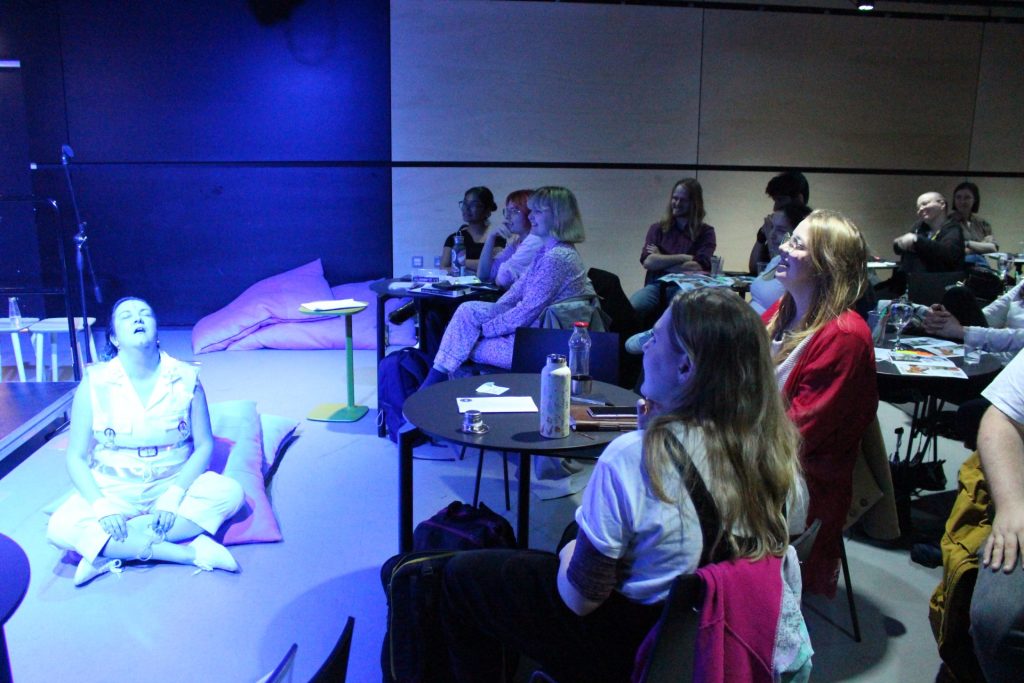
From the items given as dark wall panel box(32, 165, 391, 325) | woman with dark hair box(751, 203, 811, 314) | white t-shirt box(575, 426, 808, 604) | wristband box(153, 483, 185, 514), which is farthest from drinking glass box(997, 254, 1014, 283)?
dark wall panel box(32, 165, 391, 325)

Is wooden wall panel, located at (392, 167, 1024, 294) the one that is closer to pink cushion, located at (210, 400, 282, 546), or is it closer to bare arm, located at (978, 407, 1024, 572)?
pink cushion, located at (210, 400, 282, 546)

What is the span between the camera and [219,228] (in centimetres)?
661

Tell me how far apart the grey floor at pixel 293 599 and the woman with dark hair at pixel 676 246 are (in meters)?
1.83

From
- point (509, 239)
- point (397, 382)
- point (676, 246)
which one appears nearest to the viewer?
point (397, 382)

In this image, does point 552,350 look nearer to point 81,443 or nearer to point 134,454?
point 134,454

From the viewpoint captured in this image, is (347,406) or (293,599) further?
(347,406)

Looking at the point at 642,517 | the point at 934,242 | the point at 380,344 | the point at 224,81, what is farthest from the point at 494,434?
the point at 224,81

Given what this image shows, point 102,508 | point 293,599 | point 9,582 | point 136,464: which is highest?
point 9,582

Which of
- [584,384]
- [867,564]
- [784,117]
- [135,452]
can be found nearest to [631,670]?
[584,384]

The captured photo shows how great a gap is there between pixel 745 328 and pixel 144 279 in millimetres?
6351

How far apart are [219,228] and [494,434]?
525 cm

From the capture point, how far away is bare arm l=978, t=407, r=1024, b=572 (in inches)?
67.0

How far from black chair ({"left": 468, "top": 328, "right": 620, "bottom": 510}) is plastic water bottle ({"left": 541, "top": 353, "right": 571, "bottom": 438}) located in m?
0.98

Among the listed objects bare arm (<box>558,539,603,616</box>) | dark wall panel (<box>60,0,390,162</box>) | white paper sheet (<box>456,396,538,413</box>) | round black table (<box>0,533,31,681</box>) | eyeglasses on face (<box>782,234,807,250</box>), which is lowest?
bare arm (<box>558,539,603,616</box>)
